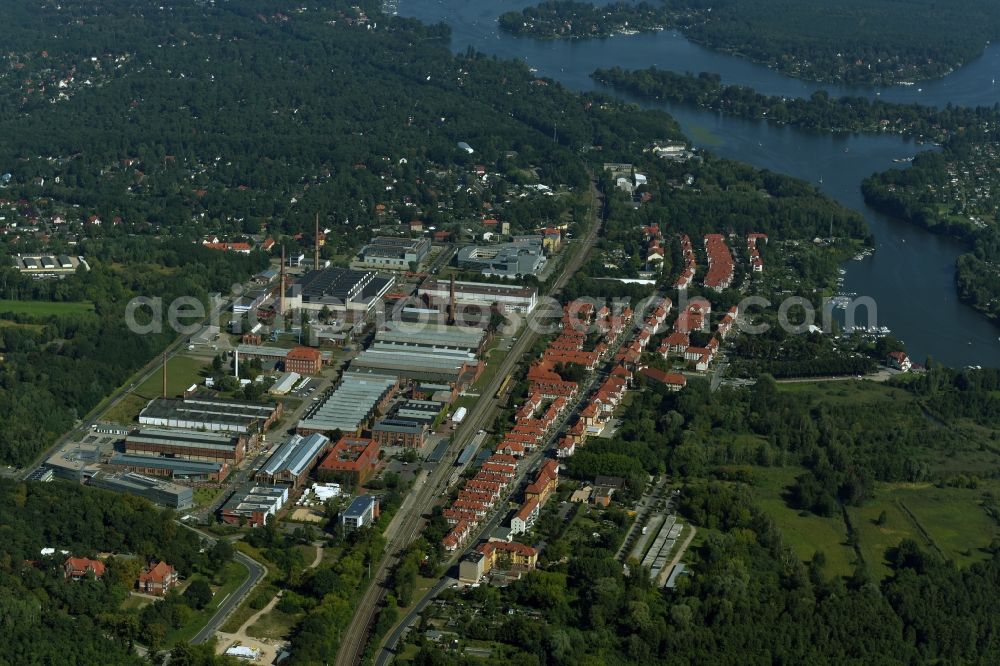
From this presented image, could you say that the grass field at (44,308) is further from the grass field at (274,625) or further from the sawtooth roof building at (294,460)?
the grass field at (274,625)

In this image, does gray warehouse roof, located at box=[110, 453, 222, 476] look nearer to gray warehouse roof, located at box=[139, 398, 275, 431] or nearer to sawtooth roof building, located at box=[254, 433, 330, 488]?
sawtooth roof building, located at box=[254, 433, 330, 488]

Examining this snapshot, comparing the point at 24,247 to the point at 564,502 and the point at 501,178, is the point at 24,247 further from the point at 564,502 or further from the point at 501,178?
the point at 564,502

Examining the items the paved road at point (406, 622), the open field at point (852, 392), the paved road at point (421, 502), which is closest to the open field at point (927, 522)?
the open field at point (852, 392)

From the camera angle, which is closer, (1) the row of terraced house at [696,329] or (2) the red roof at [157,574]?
(2) the red roof at [157,574]

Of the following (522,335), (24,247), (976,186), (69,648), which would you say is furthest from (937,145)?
(69,648)

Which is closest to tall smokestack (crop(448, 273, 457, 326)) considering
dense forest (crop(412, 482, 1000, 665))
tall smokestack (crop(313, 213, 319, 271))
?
tall smokestack (crop(313, 213, 319, 271))

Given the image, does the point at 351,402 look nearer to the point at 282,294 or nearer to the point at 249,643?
the point at 282,294

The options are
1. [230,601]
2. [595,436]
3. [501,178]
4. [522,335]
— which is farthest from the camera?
[501,178]
